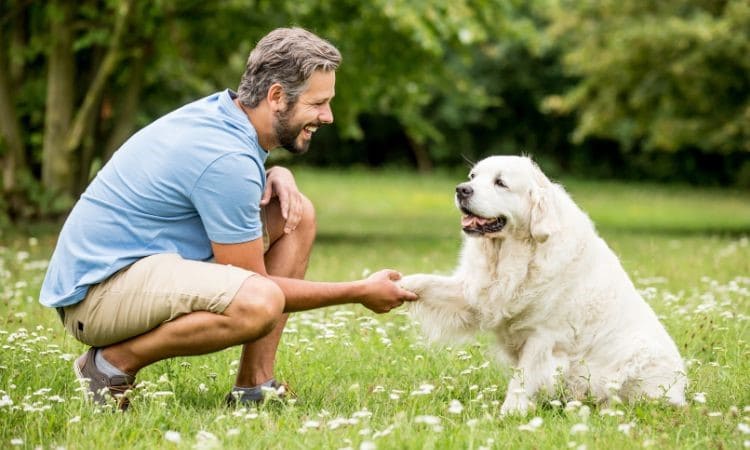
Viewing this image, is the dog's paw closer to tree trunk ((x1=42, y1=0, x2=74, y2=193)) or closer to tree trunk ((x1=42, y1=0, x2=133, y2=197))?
tree trunk ((x1=42, y1=0, x2=133, y2=197))

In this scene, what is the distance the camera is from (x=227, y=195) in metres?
4.06

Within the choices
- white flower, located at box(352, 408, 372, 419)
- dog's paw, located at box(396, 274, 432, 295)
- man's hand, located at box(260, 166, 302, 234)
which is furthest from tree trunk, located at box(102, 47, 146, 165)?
white flower, located at box(352, 408, 372, 419)

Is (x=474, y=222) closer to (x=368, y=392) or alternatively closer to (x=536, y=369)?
(x=536, y=369)

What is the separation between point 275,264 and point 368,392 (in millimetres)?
738

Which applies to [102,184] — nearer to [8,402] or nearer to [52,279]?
[52,279]

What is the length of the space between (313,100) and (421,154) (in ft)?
102

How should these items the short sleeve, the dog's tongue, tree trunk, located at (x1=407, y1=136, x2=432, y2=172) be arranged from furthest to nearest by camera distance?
tree trunk, located at (x1=407, y1=136, x2=432, y2=172) → the dog's tongue → the short sleeve

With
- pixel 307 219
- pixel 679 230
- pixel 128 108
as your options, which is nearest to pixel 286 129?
pixel 307 219

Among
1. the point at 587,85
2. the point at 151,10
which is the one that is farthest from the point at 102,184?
the point at 587,85

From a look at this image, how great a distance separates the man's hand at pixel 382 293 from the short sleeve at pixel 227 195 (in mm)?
669

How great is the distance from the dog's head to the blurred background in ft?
21.8

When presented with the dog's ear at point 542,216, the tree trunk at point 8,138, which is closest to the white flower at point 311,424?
the dog's ear at point 542,216

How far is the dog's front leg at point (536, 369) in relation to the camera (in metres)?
4.63

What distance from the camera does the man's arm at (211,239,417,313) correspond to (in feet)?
13.8
